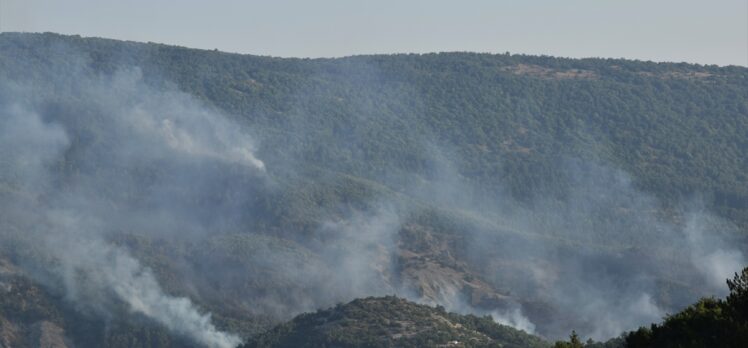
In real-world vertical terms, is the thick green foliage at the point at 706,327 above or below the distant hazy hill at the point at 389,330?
below

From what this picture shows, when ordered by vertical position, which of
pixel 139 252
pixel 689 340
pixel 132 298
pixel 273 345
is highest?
pixel 139 252

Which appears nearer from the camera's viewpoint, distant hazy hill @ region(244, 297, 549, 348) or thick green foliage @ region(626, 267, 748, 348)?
thick green foliage @ region(626, 267, 748, 348)

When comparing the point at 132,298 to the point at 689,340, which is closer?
the point at 689,340

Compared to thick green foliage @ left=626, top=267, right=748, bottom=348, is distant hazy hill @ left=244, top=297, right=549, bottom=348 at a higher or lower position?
higher

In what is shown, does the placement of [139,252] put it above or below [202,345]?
above

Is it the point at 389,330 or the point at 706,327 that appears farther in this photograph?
the point at 389,330

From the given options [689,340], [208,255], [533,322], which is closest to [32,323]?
[208,255]

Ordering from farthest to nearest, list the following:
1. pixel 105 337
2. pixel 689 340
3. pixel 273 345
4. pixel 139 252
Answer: pixel 139 252, pixel 105 337, pixel 273 345, pixel 689 340

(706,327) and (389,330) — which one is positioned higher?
(389,330)

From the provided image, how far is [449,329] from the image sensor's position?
147500 mm

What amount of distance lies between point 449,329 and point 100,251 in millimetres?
53632

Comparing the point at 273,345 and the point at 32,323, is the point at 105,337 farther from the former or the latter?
the point at 273,345

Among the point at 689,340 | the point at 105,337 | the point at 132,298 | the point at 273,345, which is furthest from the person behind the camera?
the point at 132,298

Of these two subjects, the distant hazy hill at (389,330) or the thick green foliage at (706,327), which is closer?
the thick green foliage at (706,327)
